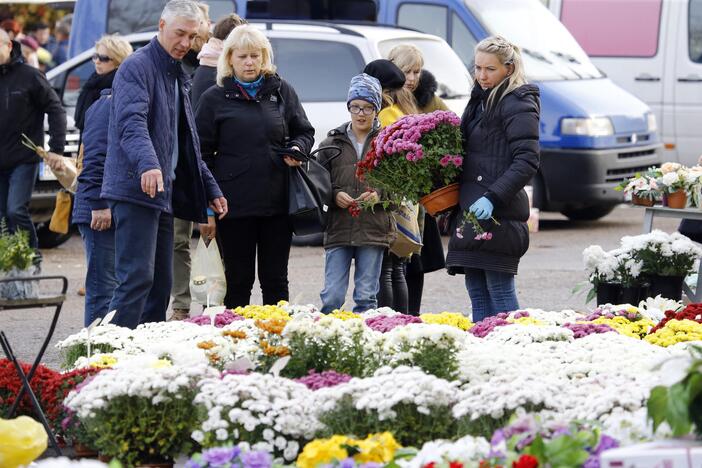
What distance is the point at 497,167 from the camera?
7.54 meters

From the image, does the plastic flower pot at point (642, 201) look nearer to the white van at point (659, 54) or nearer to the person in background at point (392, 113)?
the person in background at point (392, 113)

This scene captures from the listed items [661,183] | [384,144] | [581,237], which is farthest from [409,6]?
[384,144]

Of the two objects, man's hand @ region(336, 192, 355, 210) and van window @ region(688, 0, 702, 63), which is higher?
van window @ region(688, 0, 702, 63)

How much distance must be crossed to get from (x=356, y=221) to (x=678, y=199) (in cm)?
211

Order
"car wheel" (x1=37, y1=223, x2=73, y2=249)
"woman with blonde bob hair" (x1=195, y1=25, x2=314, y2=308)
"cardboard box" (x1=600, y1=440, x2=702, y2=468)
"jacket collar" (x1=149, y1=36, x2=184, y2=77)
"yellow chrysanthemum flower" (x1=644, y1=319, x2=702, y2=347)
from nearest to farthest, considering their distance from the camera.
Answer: "cardboard box" (x1=600, y1=440, x2=702, y2=468), "yellow chrysanthemum flower" (x1=644, y1=319, x2=702, y2=347), "jacket collar" (x1=149, y1=36, x2=184, y2=77), "woman with blonde bob hair" (x1=195, y1=25, x2=314, y2=308), "car wheel" (x1=37, y1=223, x2=73, y2=249)

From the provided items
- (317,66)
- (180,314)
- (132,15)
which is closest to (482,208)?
(180,314)

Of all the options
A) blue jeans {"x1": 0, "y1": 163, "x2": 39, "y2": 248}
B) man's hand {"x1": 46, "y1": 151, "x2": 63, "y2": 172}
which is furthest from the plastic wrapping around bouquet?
blue jeans {"x1": 0, "y1": 163, "x2": 39, "y2": 248}

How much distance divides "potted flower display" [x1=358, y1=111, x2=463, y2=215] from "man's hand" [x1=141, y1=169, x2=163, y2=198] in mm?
1238

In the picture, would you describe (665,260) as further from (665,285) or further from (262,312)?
(262,312)

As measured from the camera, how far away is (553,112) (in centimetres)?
1462

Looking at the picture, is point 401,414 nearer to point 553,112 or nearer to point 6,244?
point 6,244

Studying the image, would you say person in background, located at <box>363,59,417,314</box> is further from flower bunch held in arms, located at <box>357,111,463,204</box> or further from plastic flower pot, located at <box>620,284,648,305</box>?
plastic flower pot, located at <box>620,284,648,305</box>

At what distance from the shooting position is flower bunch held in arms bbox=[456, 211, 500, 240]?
7.39 meters

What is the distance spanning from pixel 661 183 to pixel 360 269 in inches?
81.0
